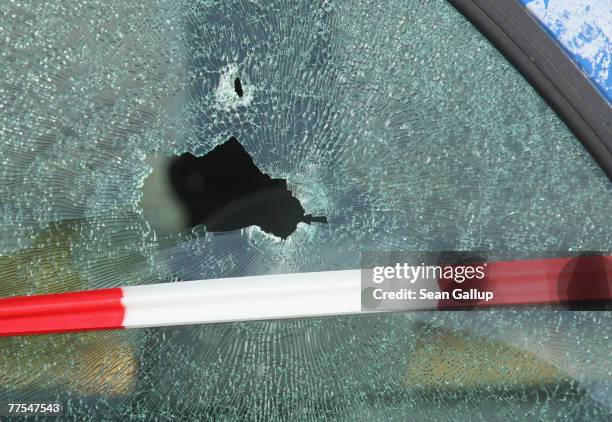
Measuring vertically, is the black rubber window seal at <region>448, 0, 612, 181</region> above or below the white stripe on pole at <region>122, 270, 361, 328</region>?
above

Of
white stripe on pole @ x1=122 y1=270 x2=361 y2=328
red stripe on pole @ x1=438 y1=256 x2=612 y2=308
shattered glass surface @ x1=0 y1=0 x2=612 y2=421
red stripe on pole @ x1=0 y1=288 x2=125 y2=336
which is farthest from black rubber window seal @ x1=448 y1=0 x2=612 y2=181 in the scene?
red stripe on pole @ x1=0 y1=288 x2=125 y2=336

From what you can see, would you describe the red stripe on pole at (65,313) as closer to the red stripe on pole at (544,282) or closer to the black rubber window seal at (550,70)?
the red stripe on pole at (544,282)

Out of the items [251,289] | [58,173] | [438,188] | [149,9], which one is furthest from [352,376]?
[149,9]

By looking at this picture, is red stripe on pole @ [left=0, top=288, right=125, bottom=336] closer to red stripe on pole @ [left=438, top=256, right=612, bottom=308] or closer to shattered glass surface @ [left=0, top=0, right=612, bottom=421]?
shattered glass surface @ [left=0, top=0, right=612, bottom=421]

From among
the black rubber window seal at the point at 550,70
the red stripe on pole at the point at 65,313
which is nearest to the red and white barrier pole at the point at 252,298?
the red stripe on pole at the point at 65,313

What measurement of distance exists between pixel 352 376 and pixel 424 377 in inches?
4.6

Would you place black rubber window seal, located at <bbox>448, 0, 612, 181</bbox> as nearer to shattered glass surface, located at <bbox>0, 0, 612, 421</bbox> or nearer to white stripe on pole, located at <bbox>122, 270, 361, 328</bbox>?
shattered glass surface, located at <bbox>0, 0, 612, 421</bbox>

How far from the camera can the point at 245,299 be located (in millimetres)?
1231

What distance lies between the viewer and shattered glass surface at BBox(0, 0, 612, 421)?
1244 millimetres

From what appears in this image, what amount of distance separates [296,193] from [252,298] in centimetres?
19

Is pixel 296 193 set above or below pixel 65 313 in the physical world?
above

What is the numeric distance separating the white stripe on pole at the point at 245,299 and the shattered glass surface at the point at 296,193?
0.10 feet

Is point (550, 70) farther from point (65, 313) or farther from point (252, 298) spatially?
point (65, 313)

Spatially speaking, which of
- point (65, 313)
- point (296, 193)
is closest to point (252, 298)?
point (296, 193)
